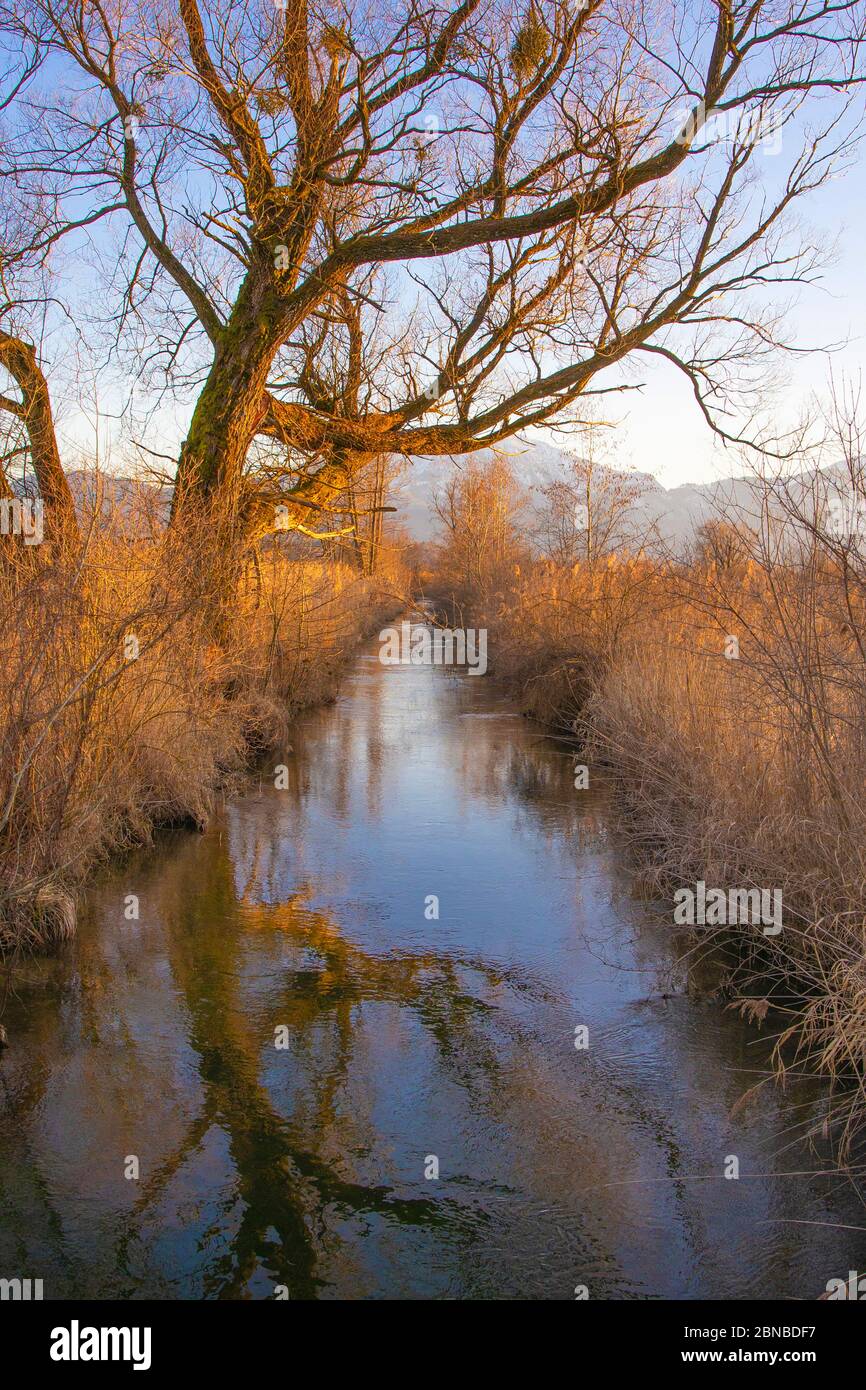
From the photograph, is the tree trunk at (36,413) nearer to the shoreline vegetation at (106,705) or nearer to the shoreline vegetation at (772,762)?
the shoreline vegetation at (106,705)

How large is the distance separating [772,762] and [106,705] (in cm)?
516

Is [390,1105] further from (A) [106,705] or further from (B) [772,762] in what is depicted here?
(A) [106,705]

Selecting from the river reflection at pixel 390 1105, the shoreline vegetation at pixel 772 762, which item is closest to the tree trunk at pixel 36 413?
the river reflection at pixel 390 1105

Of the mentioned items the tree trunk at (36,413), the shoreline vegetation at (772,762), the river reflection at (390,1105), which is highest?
the tree trunk at (36,413)

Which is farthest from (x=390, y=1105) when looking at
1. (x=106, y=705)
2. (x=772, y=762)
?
(x=106, y=705)

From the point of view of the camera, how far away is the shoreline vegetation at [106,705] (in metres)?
6.81

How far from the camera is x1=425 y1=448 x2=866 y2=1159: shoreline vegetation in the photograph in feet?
18.5

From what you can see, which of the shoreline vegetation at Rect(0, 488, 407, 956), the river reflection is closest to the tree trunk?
the shoreline vegetation at Rect(0, 488, 407, 956)

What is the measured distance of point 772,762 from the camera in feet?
24.5

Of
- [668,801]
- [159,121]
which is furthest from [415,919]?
[159,121]

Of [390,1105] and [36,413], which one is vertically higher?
[36,413]

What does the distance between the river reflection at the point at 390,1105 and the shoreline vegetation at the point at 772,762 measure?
15.4 inches

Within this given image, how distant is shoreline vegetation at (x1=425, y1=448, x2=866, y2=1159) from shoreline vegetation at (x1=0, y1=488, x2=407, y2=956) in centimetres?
419
